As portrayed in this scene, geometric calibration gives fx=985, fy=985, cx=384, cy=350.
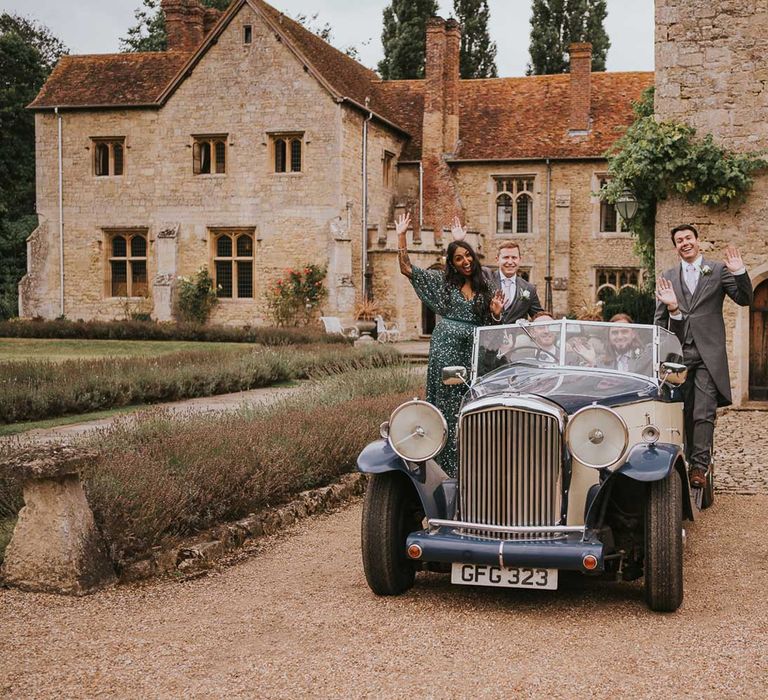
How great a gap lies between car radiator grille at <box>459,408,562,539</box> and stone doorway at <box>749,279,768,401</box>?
11.1 meters

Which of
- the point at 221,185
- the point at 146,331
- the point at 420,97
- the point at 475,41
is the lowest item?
the point at 146,331

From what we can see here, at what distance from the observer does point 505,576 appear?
16.3 ft

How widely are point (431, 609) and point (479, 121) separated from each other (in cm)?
2854

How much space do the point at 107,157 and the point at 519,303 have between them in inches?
1021

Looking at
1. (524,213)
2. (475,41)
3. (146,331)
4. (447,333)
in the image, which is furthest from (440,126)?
(447,333)

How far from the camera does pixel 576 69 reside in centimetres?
3081

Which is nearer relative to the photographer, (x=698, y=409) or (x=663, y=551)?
(x=663, y=551)

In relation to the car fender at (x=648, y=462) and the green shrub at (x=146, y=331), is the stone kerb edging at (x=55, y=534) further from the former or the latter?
the green shrub at (x=146, y=331)

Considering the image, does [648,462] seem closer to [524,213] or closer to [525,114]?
[524,213]

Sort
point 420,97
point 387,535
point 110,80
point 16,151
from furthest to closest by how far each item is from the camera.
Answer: point 16,151
point 420,97
point 110,80
point 387,535

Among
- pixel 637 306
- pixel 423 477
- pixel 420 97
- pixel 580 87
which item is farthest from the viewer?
pixel 420 97

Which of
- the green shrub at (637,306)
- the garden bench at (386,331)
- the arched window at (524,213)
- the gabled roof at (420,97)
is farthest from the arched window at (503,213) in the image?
the green shrub at (637,306)

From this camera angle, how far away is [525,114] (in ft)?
105

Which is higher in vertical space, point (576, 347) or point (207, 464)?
point (576, 347)
